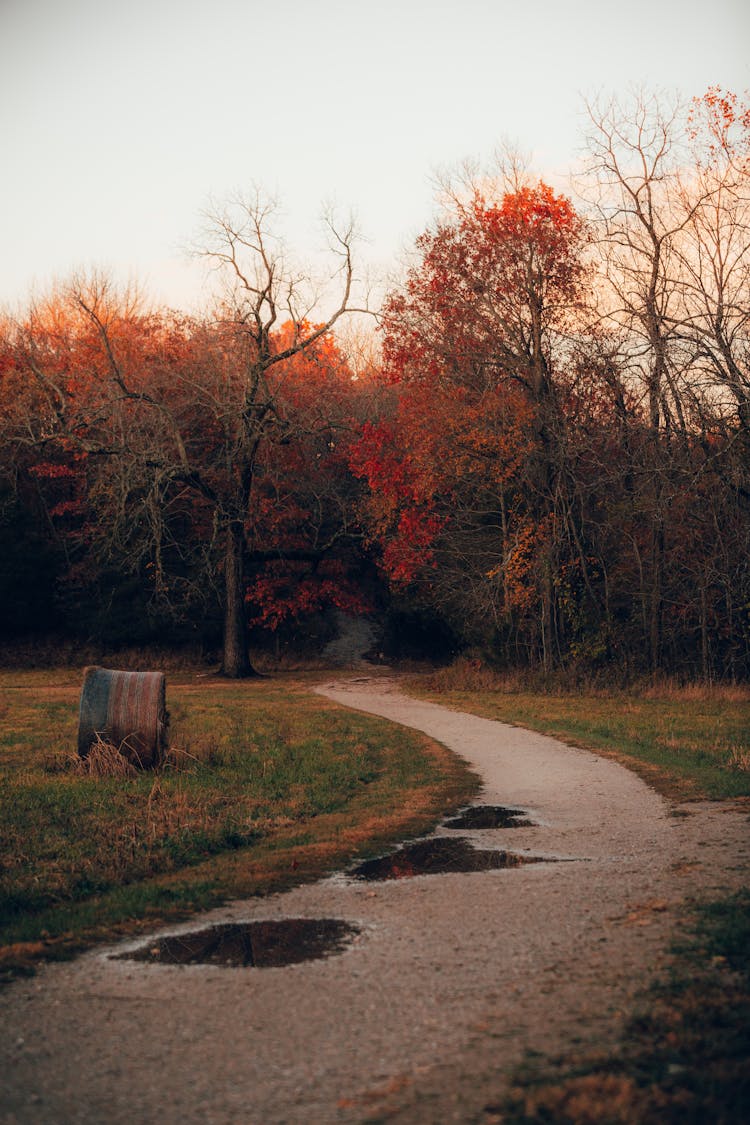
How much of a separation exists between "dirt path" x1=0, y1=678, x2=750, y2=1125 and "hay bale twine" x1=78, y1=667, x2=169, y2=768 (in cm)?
580

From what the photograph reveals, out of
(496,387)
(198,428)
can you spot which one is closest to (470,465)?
(496,387)

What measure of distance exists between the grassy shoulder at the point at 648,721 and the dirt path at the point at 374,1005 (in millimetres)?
4561

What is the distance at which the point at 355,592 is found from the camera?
3753 centimetres

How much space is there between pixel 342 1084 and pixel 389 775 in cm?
963

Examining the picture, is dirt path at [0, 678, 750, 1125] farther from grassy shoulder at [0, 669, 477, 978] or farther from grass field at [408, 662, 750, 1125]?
grassy shoulder at [0, 669, 477, 978]

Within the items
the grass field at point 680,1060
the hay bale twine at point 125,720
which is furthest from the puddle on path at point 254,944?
the hay bale twine at point 125,720

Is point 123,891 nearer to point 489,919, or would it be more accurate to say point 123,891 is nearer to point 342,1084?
point 489,919

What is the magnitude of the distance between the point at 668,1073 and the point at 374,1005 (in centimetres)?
158

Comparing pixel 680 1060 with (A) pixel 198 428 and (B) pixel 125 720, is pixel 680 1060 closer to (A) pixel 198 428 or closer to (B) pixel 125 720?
(B) pixel 125 720

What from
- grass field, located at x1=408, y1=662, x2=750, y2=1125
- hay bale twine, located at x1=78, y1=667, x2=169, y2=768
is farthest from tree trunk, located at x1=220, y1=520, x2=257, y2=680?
grass field, located at x1=408, y1=662, x2=750, y2=1125

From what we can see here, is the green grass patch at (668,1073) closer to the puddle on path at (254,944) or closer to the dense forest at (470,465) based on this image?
the puddle on path at (254,944)

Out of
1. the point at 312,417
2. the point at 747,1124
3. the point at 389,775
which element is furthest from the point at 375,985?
the point at 312,417

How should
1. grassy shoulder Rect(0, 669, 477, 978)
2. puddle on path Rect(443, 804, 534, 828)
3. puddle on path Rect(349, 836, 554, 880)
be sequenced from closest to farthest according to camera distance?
grassy shoulder Rect(0, 669, 477, 978)
puddle on path Rect(349, 836, 554, 880)
puddle on path Rect(443, 804, 534, 828)

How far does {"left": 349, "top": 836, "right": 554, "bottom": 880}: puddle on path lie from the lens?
331 inches
